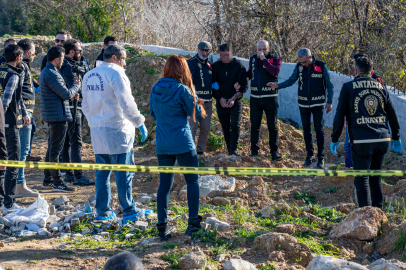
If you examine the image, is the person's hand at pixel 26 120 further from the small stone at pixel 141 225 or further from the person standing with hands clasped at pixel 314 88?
the person standing with hands clasped at pixel 314 88

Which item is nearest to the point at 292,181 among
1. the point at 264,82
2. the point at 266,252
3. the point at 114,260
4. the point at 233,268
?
the point at 264,82

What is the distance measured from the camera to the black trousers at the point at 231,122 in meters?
8.16

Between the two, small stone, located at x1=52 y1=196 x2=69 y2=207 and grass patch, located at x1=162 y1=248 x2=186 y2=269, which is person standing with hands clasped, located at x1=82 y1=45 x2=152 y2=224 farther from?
small stone, located at x1=52 y1=196 x2=69 y2=207

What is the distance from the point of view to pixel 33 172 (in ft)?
26.9

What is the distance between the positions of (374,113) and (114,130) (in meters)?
2.91

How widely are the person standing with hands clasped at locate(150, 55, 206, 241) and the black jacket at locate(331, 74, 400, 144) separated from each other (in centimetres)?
179

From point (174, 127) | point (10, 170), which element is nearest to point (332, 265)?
point (174, 127)

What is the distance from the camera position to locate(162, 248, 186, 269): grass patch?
13.6 ft

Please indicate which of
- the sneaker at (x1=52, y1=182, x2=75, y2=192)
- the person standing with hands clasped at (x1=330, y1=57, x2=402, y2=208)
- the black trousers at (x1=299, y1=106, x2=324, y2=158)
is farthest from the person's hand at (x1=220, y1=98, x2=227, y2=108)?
the person standing with hands clasped at (x1=330, y1=57, x2=402, y2=208)

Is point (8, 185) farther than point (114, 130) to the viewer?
Yes

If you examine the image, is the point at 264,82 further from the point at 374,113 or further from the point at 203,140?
the point at 374,113

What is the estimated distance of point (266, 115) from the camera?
8062 mm

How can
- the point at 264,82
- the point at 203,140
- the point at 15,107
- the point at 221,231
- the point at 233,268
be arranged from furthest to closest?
the point at 203,140
the point at 264,82
the point at 15,107
the point at 221,231
the point at 233,268

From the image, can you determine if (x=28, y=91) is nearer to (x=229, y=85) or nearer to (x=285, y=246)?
(x=229, y=85)
